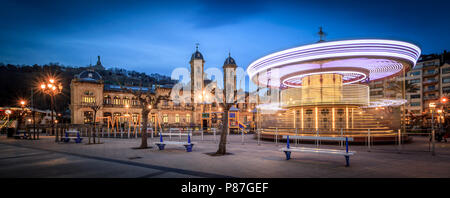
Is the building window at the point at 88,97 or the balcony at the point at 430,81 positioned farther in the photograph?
A: the balcony at the point at 430,81

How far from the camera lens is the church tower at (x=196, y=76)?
208 ft

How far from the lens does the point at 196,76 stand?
6506 cm

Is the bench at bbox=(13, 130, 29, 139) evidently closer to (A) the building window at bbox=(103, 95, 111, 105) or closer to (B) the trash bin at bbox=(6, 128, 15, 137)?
(B) the trash bin at bbox=(6, 128, 15, 137)

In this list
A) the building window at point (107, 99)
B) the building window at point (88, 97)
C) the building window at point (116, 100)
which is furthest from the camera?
the building window at point (116, 100)

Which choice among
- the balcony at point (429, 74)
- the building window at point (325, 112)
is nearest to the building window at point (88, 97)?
the building window at point (325, 112)

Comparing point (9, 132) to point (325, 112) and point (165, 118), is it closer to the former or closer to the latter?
point (325, 112)

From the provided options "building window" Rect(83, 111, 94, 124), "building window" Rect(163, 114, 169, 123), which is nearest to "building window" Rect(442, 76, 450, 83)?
"building window" Rect(163, 114, 169, 123)

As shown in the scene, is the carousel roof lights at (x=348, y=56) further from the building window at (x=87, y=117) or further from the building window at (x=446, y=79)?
the building window at (x=446, y=79)

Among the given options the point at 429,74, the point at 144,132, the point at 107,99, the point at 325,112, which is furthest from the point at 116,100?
the point at 429,74

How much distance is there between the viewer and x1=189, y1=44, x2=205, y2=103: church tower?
208 feet
